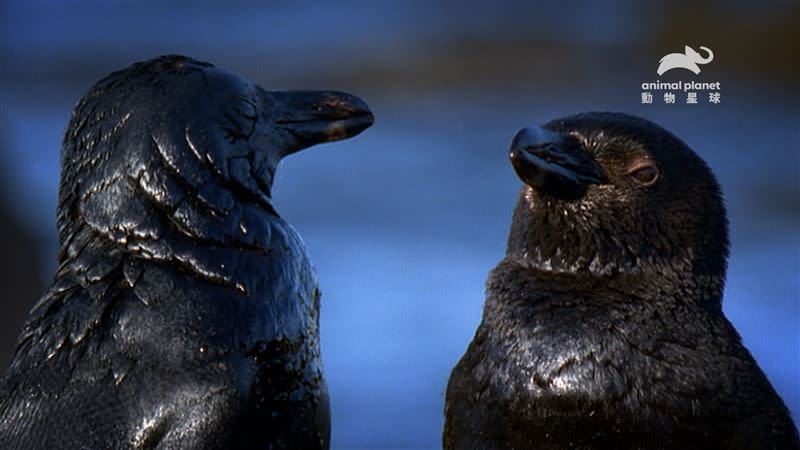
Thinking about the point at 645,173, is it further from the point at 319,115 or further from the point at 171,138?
the point at 171,138

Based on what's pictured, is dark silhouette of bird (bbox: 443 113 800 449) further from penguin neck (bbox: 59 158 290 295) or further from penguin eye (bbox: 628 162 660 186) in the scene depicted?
penguin neck (bbox: 59 158 290 295)

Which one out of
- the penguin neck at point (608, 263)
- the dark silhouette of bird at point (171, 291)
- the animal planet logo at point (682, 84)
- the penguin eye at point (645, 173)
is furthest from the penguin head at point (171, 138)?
the animal planet logo at point (682, 84)

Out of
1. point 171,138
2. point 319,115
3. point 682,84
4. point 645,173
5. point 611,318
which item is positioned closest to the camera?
point 171,138

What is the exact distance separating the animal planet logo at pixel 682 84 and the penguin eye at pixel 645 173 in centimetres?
257

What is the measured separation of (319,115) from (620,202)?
0.84 m

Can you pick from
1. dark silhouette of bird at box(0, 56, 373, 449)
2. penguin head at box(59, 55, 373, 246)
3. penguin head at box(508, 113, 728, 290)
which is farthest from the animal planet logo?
dark silhouette of bird at box(0, 56, 373, 449)

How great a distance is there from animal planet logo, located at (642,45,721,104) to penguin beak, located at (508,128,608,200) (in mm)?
2556

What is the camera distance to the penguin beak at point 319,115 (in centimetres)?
538

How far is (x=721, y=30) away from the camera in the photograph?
39.5ft

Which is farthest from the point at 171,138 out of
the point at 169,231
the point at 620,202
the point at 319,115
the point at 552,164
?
the point at 620,202

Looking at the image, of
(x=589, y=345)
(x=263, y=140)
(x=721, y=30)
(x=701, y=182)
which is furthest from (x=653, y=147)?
(x=721, y=30)

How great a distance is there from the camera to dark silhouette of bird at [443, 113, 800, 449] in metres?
5.12

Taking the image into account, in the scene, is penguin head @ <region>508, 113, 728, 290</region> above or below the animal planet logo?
below

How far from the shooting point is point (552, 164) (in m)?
5.30
